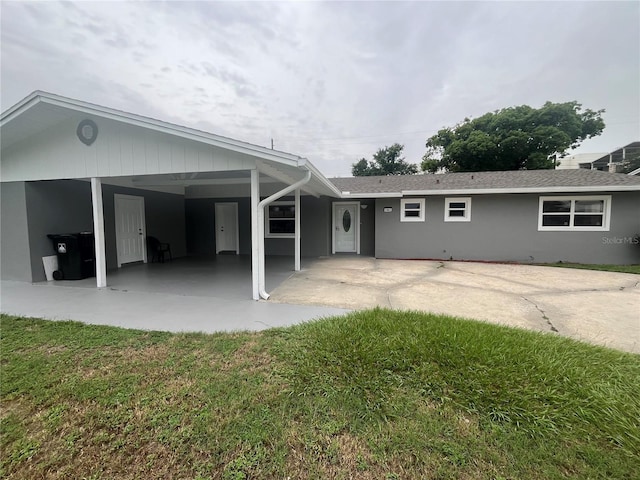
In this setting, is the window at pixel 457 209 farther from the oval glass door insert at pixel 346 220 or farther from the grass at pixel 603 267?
the oval glass door insert at pixel 346 220

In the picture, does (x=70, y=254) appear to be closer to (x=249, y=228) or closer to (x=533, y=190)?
(x=249, y=228)

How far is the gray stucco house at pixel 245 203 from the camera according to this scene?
5.22 metres

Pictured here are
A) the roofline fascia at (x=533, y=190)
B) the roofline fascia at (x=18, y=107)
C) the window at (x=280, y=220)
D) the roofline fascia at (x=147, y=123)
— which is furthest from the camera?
the window at (x=280, y=220)

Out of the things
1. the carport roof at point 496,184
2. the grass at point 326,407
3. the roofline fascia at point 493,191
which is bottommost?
the grass at point 326,407

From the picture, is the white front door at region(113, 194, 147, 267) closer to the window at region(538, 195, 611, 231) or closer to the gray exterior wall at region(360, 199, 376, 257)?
the gray exterior wall at region(360, 199, 376, 257)

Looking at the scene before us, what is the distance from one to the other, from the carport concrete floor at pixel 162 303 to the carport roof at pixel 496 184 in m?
5.50

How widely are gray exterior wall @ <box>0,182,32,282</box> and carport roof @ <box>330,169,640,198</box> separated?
8.63 m

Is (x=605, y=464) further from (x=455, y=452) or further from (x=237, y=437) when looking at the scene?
(x=237, y=437)

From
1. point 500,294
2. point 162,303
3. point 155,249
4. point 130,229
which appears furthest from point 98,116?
point 500,294

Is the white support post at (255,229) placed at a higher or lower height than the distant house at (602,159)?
lower

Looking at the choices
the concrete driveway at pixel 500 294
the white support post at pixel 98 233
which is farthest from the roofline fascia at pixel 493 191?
the white support post at pixel 98 233

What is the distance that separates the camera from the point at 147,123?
4.88 meters

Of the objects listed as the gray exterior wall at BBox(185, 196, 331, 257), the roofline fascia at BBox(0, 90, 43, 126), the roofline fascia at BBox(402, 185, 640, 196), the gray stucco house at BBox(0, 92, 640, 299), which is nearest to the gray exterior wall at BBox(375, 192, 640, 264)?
the gray stucco house at BBox(0, 92, 640, 299)

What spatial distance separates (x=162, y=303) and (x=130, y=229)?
5.22 meters
